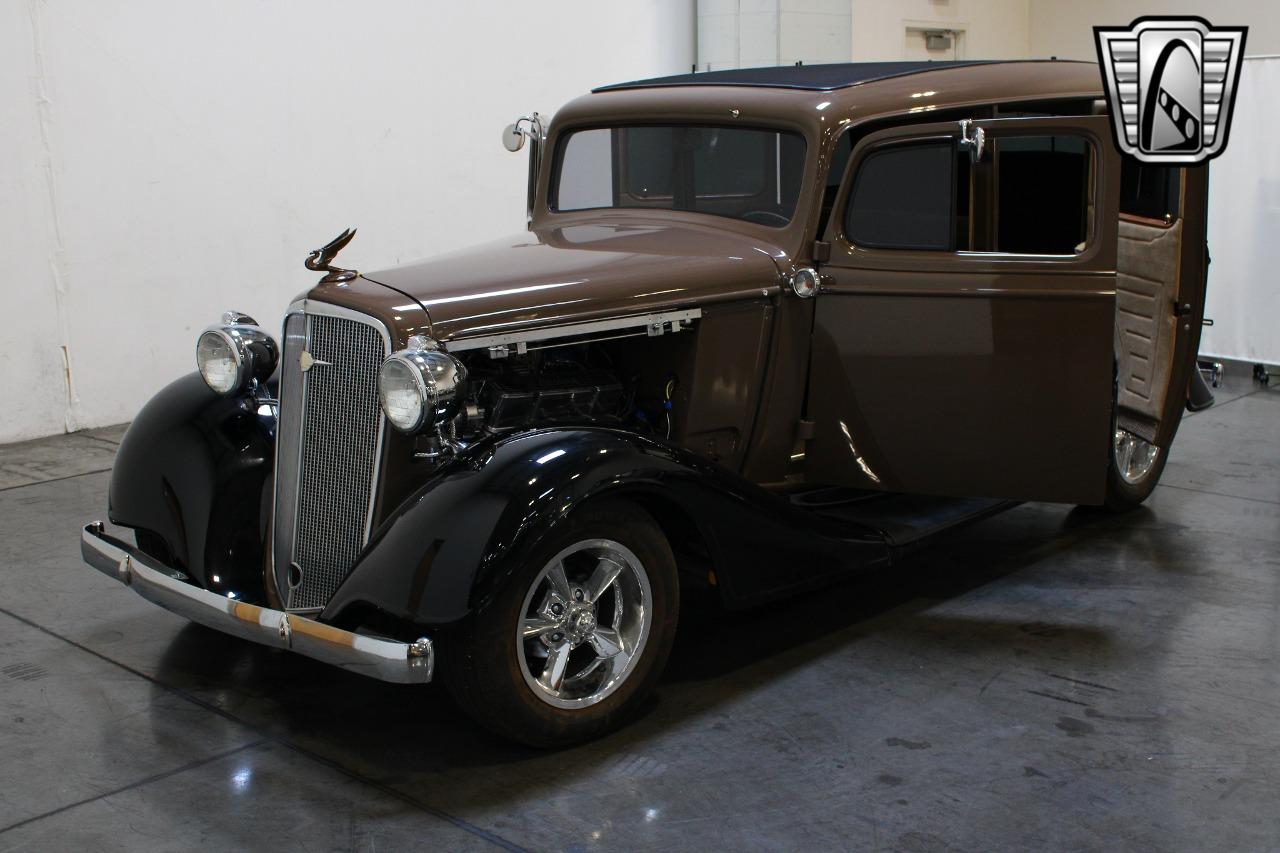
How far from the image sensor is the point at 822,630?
4.02 m

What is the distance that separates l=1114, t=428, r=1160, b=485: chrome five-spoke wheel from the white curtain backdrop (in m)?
2.95

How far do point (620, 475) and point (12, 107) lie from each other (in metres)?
4.65

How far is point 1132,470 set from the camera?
518cm

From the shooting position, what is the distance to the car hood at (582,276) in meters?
3.39

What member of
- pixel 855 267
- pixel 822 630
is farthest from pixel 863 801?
pixel 855 267

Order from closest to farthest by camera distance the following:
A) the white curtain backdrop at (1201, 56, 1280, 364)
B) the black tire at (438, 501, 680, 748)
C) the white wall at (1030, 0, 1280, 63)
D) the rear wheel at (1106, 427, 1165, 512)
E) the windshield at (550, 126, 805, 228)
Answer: the black tire at (438, 501, 680, 748), the windshield at (550, 126, 805, 228), the rear wheel at (1106, 427, 1165, 512), the white curtain backdrop at (1201, 56, 1280, 364), the white wall at (1030, 0, 1280, 63)

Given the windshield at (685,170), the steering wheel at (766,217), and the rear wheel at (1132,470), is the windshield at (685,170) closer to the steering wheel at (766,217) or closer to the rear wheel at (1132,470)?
the steering wheel at (766,217)

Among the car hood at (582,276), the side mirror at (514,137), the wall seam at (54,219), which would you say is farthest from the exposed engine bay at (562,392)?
the wall seam at (54,219)

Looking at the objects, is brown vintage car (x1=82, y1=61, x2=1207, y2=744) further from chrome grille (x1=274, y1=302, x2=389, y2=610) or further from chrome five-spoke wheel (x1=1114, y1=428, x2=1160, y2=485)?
chrome five-spoke wheel (x1=1114, y1=428, x2=1160, y2=485)

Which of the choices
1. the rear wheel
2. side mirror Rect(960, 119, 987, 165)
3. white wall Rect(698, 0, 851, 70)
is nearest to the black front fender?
side mirror Rect(960, 119, 987, 165)

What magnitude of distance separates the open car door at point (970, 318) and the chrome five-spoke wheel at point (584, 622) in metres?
1.16

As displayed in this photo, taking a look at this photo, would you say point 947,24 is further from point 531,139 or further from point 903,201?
point 903,201

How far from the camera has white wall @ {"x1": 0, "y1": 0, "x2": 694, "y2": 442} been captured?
6438 mm

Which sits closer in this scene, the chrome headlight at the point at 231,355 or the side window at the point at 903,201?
the chrome headlight at the point at 231,355
